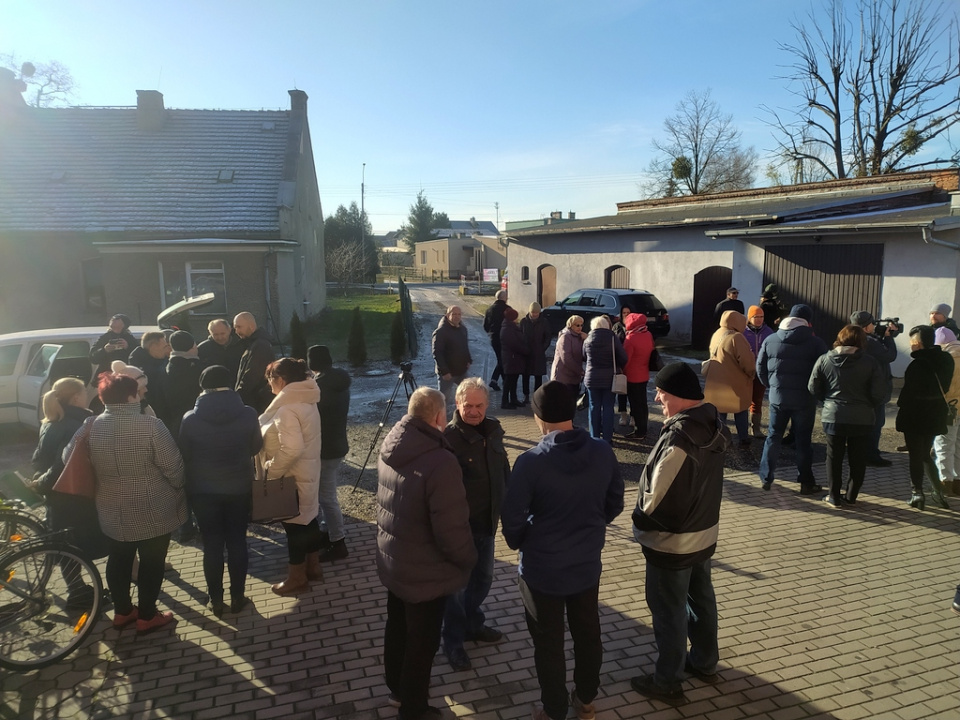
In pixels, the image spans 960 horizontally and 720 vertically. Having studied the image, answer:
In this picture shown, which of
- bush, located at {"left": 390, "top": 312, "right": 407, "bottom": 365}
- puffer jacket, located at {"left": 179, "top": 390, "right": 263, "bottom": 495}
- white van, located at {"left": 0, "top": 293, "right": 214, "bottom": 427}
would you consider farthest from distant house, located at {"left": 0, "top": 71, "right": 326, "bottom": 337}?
puffer jacket, located at {"left": 179, "top": 390, "right": 263, "bottom": 495}

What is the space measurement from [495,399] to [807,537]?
6642 millimetres

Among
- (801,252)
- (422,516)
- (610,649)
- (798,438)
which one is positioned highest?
→ (801,252)

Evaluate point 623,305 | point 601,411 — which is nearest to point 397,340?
point 623,305

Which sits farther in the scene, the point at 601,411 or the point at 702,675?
the point at 601,411

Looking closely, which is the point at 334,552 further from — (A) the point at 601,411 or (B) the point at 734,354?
A: (B) the point at 734,354

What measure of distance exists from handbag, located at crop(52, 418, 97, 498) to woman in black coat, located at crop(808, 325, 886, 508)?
20.7 feet

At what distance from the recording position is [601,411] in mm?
8383

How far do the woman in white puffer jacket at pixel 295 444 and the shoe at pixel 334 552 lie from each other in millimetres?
539

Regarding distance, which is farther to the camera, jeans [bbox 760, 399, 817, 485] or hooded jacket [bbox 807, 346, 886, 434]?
jeans [bbox 760, 399, 817, 485]

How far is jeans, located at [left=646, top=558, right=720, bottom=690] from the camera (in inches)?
144

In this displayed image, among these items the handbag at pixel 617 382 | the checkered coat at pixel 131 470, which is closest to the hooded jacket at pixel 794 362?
the handbag at pixel 617 382

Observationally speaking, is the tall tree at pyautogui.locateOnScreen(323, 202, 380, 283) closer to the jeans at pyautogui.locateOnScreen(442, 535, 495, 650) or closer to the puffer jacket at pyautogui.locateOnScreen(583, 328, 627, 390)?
the puffer jacket at pyautogui.locateOnScreen(583, 328, 627, 390)

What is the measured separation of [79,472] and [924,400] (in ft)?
23.6

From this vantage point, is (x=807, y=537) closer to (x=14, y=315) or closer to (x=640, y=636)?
(x=640, y=636)
